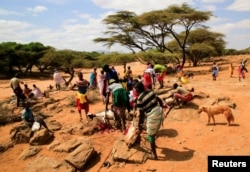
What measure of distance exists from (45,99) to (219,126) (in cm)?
855

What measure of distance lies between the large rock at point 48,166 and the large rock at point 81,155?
0.14 m

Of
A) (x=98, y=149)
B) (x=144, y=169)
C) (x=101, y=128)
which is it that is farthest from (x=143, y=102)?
(x=101, y=128)

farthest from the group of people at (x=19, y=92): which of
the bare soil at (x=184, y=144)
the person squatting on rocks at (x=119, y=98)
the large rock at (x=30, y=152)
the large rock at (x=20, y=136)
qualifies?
the person squatting on rocks at (x=119, y=98)

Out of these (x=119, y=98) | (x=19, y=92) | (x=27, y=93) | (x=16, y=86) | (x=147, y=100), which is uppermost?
(x=147, y=100)

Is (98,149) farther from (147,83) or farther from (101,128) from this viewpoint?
(147,83)

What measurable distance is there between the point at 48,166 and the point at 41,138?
1695 mm

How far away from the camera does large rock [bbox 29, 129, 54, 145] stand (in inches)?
332

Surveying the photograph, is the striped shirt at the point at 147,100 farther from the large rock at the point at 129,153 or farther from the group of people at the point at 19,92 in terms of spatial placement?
the group of people at the point at 19,92

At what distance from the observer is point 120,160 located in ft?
Result: 22.5

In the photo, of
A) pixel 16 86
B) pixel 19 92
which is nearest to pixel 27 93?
pixel 19 92

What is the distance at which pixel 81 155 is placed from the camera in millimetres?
7148

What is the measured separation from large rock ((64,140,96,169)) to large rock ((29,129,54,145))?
5.02ft

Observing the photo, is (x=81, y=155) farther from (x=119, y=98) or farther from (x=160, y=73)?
(x=160, y=73)

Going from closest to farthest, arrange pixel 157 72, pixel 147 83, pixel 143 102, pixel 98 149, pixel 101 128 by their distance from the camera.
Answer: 1. pixel 143 102
2. pixel 98 149
3. pixel 101 128
4. pixel 147 83
5. pixel 157 72
